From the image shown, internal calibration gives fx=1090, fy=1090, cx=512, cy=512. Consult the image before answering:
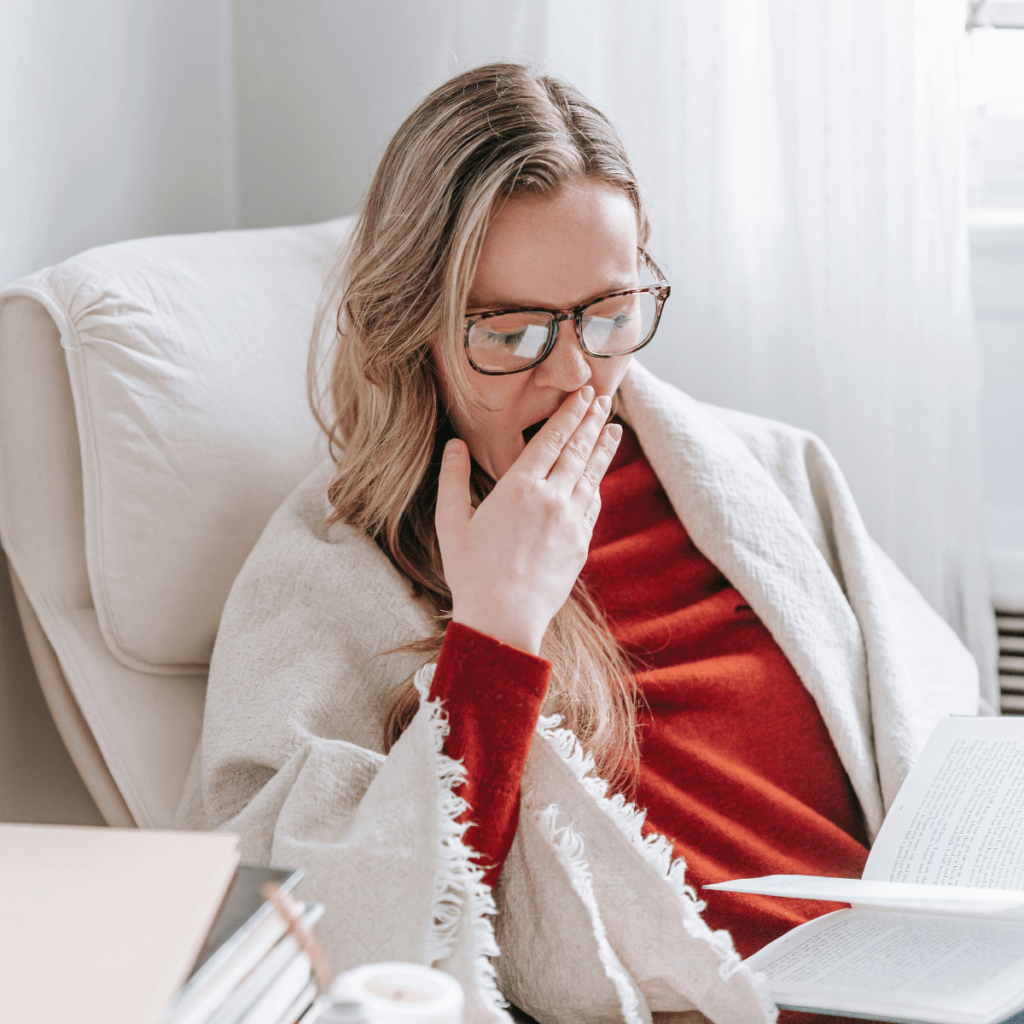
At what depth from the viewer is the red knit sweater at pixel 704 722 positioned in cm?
91

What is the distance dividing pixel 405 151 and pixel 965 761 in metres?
0.72

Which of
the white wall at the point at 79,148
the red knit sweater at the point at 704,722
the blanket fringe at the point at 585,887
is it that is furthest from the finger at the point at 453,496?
the white wall at the point at 79,148

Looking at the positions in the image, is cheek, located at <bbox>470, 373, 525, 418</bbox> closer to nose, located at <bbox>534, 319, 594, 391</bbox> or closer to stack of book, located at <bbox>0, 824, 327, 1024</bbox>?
nose, located at <bbox>534, 319, 594, 391</bbox>

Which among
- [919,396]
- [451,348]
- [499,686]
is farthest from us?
[919,396]

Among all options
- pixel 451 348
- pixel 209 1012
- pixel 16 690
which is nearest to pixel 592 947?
pixel 209 1012

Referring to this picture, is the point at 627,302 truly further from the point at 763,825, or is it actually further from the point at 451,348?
the point at 763,825

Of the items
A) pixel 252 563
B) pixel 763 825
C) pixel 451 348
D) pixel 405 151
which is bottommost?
pixel 763 825

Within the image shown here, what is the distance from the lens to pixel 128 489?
101 cm

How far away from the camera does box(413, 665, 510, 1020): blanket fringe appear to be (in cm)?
69

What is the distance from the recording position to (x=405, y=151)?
96 centimetres

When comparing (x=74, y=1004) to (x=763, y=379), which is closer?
(x=74, y=1004)

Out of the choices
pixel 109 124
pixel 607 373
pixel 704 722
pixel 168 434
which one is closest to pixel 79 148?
pixel 109 124

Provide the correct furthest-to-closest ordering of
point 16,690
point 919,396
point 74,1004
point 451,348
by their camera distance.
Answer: point 919,396, point 16,690, point 451,348, point 74,1004

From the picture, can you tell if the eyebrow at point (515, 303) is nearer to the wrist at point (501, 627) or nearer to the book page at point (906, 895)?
the wrist at point (501, 627)
